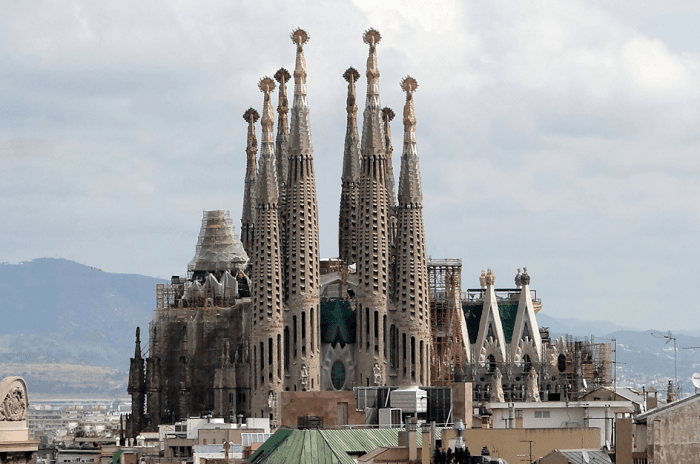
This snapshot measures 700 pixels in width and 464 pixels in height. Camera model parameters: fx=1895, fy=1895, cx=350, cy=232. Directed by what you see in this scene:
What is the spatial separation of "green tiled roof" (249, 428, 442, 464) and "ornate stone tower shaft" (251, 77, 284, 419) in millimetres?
58029

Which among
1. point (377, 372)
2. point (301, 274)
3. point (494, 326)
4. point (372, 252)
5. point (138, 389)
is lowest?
point (138, 389)

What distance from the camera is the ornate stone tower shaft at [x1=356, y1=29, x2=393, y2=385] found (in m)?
113

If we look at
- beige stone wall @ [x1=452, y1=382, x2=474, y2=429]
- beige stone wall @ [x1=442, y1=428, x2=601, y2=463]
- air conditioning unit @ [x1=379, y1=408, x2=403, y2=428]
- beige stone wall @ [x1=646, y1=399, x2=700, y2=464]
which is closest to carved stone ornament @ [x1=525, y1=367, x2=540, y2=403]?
beige stone wall @ [x1=452, y1=382, x2=474, y2=429]

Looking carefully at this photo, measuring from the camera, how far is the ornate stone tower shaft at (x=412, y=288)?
114 m

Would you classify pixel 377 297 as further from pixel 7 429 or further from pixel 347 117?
pixel 7 429

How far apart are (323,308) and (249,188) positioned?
18.4 metres

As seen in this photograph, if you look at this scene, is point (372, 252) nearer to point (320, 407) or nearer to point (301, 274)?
point (301, 274)

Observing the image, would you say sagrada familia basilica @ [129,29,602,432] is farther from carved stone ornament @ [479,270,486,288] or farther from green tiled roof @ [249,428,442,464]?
green tiled roof @ [249,428,442,464]

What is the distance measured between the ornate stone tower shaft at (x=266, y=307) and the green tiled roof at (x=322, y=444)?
58.0m

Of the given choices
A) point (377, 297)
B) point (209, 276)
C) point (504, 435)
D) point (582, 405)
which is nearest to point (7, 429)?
point (504, 435)

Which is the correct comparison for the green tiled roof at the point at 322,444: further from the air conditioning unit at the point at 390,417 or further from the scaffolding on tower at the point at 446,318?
the scaffolding on tower at the point at 446,318

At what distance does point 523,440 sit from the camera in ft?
165

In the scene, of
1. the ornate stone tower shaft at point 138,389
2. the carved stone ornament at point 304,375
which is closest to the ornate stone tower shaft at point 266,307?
the carved stone ornament at point 304,375

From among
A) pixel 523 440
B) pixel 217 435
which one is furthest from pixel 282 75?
pixel 523 440
